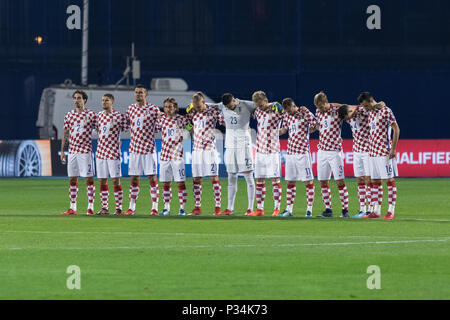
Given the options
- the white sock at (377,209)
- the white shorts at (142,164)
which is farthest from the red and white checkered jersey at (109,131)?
the white sock at (377,209)

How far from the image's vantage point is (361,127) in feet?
71.2

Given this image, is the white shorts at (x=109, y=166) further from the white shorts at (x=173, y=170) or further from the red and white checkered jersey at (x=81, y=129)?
the white shorts at (x=173, y=170)

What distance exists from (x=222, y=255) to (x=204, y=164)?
7343mm

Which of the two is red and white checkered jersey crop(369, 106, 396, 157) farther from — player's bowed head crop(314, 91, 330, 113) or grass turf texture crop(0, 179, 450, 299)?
grass turf texture crop(0, 179, 450, 299)

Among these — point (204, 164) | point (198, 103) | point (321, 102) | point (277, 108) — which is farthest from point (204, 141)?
point (321, 102)

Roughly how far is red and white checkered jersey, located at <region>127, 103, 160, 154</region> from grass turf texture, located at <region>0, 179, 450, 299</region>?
129 cm

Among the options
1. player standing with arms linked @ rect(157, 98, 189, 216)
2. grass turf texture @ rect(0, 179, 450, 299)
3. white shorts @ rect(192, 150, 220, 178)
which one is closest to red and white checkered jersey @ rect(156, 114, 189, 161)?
player standing with arms linked @ rect(157, 98, 189, 216)

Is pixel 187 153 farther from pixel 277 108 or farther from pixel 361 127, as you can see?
pixel 361 127

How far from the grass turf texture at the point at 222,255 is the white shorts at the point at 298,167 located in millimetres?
761

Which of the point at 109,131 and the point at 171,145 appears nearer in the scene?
the point at 171,145

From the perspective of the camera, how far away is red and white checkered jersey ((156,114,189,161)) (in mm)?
22484

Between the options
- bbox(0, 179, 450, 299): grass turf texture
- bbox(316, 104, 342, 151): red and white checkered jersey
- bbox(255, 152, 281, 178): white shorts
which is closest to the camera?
bbox(0, 179, 450, 299): grass turf texture
